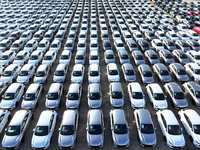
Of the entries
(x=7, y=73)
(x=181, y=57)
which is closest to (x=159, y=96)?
(x=181, y=57)

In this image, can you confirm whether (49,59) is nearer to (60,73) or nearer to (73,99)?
(60,73)

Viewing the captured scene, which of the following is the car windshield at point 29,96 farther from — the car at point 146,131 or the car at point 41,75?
the car at point 146,131

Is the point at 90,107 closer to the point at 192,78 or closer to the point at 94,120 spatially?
the point at 94,120

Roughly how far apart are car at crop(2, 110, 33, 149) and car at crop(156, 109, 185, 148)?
1077 cm

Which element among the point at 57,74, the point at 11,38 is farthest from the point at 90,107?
the point at 11,38

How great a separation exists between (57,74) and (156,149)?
1215 centimetres

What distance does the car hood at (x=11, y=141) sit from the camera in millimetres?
11023

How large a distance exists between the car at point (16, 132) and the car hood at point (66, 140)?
3.03 metres

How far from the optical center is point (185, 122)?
12.4m

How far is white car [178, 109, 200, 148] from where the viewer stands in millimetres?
11260

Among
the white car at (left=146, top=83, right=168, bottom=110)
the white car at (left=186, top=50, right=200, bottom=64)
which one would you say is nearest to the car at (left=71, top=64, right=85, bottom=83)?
the white car at (left=146, top=83, right=168, bottom=110)

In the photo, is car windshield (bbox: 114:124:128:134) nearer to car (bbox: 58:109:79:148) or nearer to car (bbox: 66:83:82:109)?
car (bbox: 58:109:79:148)

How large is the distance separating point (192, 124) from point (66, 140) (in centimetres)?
952

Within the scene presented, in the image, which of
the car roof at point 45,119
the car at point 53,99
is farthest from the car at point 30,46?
the car roof at point 45,119
